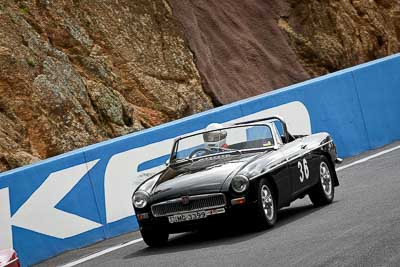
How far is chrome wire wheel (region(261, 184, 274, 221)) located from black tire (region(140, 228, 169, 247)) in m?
1.18

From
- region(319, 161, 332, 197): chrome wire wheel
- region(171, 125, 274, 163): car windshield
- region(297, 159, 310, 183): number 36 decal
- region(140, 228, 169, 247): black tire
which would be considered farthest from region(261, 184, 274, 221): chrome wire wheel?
region(319, 161, 332, 197): chrome wire wheel

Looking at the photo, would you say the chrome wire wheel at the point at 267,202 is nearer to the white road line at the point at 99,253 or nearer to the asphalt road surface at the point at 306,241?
the asphalt road surface at the point at 306,241

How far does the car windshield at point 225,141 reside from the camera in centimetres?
1271

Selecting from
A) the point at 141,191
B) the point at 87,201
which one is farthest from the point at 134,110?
the point at 141,191

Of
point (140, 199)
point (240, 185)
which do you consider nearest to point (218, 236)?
point (240, 185)

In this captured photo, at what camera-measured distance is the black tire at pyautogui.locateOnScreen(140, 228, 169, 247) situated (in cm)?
1179

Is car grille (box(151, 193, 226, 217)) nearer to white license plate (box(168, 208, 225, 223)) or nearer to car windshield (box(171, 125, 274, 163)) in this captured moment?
white license plate (box(168, 208, 225, 223))

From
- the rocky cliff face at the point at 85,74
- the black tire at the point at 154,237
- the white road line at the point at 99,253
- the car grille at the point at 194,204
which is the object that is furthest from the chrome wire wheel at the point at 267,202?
the rocky cliff face at the point at 85,74

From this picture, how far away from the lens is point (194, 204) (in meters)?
11.5

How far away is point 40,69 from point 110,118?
180 cm

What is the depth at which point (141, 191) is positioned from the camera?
11906mm

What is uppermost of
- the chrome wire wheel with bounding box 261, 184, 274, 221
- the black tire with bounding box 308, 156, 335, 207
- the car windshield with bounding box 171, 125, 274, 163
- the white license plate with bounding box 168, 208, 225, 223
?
the car windshield with bounding box 171, 125, 274, 163

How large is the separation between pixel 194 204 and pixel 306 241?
5.54 ft

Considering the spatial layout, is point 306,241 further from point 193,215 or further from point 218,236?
point 218,236
